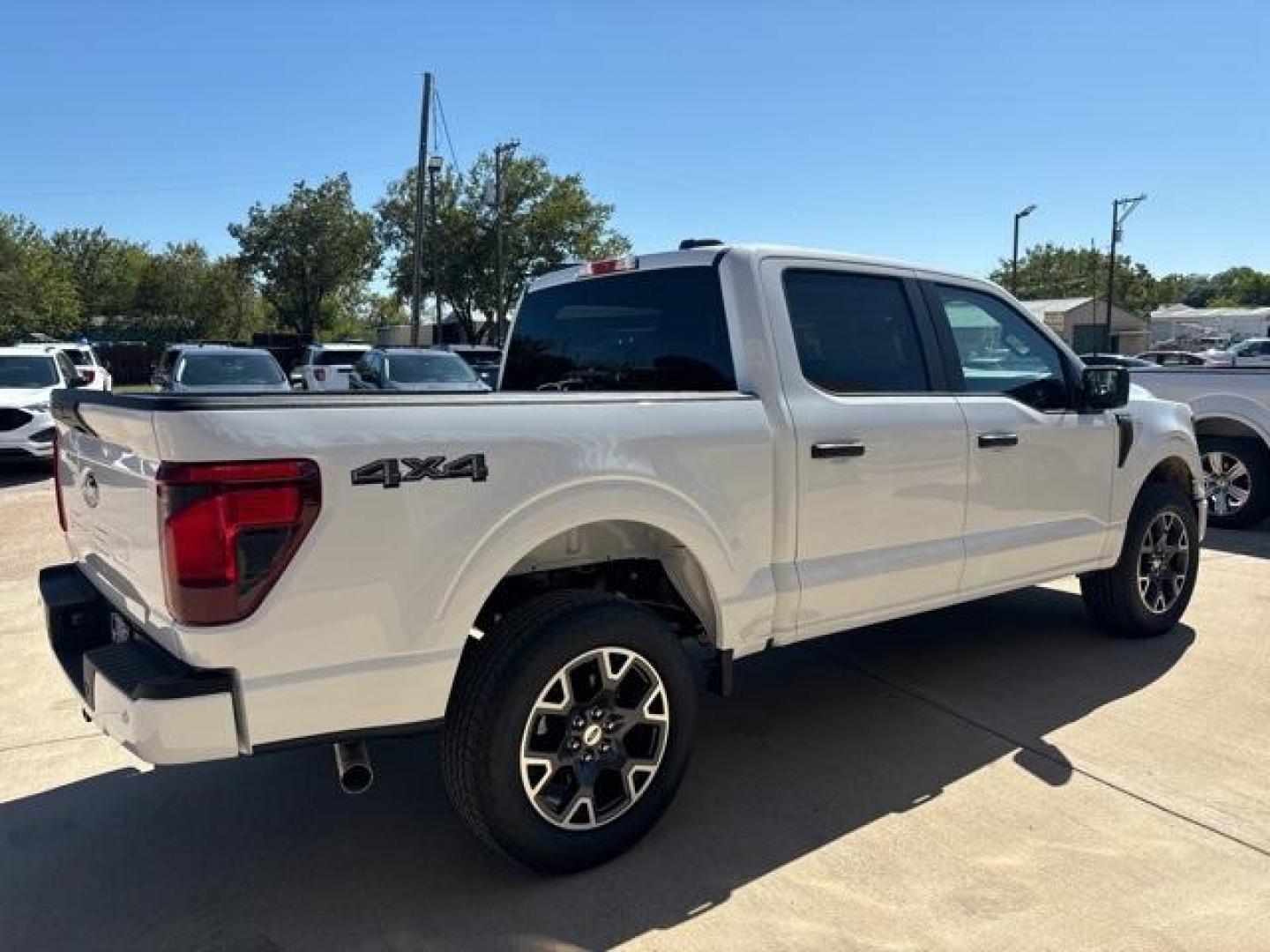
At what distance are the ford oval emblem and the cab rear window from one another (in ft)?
6.12

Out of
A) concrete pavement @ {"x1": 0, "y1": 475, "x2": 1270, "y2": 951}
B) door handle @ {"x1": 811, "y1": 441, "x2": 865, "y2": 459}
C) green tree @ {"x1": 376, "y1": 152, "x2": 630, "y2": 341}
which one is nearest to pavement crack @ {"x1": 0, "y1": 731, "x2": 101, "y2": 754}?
concrete pavement @ {"x1": 0, "y1": 475, "x2": 1270, "y2": 951}

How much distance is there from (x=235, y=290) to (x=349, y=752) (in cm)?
5808

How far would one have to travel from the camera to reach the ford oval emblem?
3.01m

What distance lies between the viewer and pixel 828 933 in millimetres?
2729

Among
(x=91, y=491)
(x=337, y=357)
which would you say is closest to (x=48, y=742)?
(x=91, y=491)

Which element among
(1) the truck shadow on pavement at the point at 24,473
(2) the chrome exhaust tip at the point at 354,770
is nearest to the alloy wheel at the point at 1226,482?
(2) the chrome exhaust tip at the point at 354,770

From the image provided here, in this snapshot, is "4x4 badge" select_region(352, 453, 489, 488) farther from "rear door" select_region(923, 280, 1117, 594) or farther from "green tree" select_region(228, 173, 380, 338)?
"green tree" select_region(228, 173, 380, 338)

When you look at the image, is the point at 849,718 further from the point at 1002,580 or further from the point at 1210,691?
the point at 1210,691

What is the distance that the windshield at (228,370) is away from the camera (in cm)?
1505

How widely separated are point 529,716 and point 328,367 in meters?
18.3

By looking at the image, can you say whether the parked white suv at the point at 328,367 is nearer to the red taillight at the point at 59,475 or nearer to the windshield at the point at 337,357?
the windshield at the point at 337,357

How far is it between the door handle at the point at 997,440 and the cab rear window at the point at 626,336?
4.17 feet

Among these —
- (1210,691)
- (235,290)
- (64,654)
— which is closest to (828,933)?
(64,654)

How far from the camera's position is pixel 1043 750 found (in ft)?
12.8
